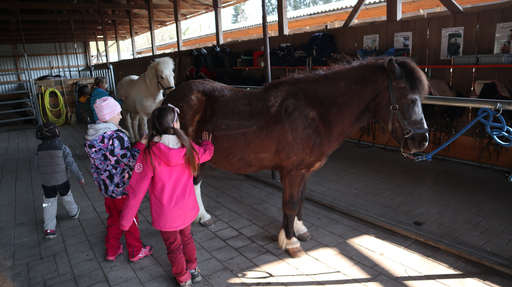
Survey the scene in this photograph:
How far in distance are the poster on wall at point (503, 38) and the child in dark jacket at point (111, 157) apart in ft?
16.4

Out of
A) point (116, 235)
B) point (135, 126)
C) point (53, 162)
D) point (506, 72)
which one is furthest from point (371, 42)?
point (135, 126)

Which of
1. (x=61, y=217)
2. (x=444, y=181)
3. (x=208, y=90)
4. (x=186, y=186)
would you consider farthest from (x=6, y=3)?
(x=444, y=181)

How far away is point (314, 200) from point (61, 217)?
3.24m

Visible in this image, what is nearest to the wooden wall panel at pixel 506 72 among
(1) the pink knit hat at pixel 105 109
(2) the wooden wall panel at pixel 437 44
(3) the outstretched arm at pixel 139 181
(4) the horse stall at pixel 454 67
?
(4) the horse stall at pixel 454 67

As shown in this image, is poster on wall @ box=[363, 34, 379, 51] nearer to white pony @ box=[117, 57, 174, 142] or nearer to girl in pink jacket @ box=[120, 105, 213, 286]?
white pony @ box=[117, 57, 174, 142]

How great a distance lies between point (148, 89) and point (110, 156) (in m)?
4.42

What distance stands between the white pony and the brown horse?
3599mm

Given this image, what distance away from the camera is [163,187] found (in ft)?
7.44

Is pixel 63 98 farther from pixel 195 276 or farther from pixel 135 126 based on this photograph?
pixel 195 276

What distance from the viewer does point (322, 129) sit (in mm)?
2701

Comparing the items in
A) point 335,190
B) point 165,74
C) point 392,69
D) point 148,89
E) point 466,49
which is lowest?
point 335,190

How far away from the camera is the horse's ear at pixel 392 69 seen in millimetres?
2439

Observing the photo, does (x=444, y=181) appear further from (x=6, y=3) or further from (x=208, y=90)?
(x=6, y=3)

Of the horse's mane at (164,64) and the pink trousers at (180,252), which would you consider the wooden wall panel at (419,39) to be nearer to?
the horse's mane at (164,64)
